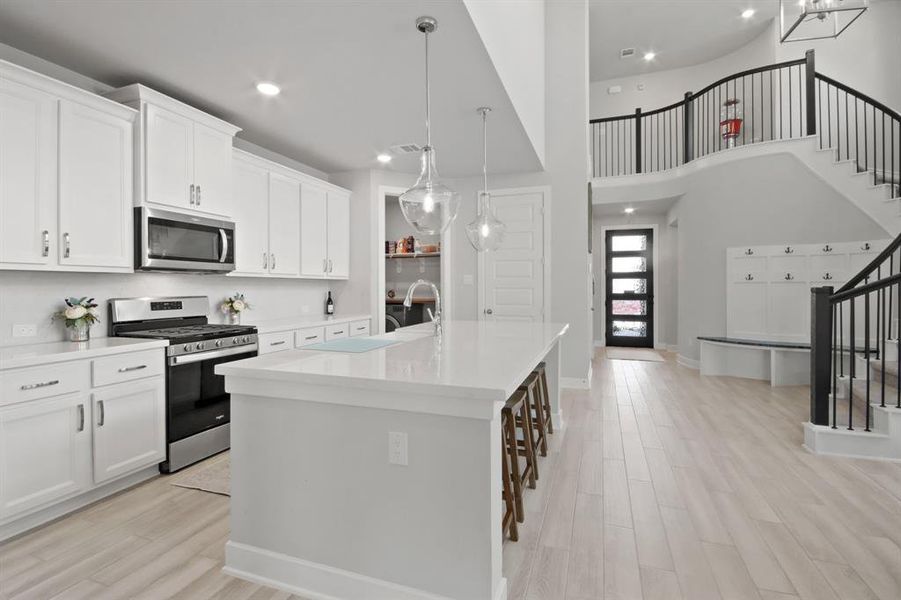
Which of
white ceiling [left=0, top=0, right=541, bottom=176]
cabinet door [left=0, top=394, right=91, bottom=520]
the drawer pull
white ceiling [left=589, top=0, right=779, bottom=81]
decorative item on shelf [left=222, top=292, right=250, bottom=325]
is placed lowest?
cabinet door [left=0, top=394, right=91, bottom=520]

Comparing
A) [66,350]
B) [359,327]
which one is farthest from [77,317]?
[359,327]

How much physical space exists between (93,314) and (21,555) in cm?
143

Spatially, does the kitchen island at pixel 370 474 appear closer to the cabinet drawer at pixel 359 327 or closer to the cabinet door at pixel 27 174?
the cabinet door at pixel 27 174

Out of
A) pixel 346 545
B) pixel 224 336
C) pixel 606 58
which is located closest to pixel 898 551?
pixel 346 545

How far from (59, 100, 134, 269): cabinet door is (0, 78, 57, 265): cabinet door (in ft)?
0.20

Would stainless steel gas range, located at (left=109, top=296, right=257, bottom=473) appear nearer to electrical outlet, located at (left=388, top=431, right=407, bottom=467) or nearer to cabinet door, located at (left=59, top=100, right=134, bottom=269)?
cabinet door, located at (left=59, top=100, right=134, bottom=269)

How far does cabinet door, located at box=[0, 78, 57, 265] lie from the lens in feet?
7.54

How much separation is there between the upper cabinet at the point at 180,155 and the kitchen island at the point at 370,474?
188 cm

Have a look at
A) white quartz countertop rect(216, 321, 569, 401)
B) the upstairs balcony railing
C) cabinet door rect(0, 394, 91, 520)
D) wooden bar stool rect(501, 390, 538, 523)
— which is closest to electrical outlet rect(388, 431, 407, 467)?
white quartz countertop rect(216, 321, 569, 401)

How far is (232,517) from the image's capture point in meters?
1.94

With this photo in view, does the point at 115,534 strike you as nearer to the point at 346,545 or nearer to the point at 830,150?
the point at 346,545

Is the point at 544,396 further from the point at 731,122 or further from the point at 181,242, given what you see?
the point at 731,122

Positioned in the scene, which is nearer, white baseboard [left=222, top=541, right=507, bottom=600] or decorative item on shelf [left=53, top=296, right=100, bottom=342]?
white baseboard [left=222, top=541, right=507, bottom=600]

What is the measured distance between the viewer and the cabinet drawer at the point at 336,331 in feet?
15.0
